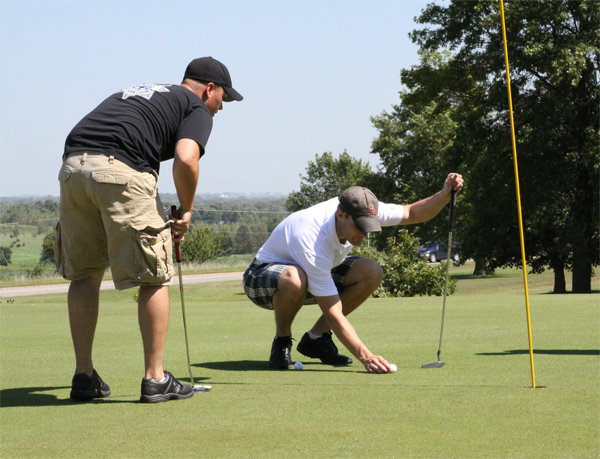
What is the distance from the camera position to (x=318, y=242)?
5.59 m

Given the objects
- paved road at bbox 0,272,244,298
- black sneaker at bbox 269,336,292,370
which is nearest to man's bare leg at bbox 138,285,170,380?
black sneaker at bbox 269,336,292,370

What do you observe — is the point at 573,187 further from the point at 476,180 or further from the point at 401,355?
the point at 401,355

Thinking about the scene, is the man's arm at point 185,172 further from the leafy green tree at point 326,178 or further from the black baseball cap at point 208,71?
the leafy green tree at point 326,178

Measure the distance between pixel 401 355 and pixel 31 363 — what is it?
2754mm

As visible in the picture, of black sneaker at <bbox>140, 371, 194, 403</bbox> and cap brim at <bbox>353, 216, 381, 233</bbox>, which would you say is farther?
cap brim at <bbox>353, 216, 381, 233</bbox>

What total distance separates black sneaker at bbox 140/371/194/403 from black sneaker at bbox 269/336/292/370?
1.34 metres

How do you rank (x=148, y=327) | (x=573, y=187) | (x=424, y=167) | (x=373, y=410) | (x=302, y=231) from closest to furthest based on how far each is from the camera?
(x=373, y=410) → (x=148, y=327) → (x=302, y=231) → (x=573, y=187) → (x=424, y=167)

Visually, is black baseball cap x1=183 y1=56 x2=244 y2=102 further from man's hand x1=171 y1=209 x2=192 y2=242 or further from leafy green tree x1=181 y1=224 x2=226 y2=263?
leafy green tree x1=181 y1=224 x2=226 y2=263

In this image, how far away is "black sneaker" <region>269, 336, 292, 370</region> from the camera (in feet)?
19.2

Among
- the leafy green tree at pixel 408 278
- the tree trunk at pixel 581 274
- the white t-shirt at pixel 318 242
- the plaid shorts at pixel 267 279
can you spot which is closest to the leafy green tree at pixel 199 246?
the tree trunk at pixel 581 274

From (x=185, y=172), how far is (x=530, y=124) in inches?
975

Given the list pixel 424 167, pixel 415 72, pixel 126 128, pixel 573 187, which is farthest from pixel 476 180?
pixel 126 128

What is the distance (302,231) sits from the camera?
18.6ft

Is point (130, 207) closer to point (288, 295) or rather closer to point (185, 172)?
point (185, 172)
